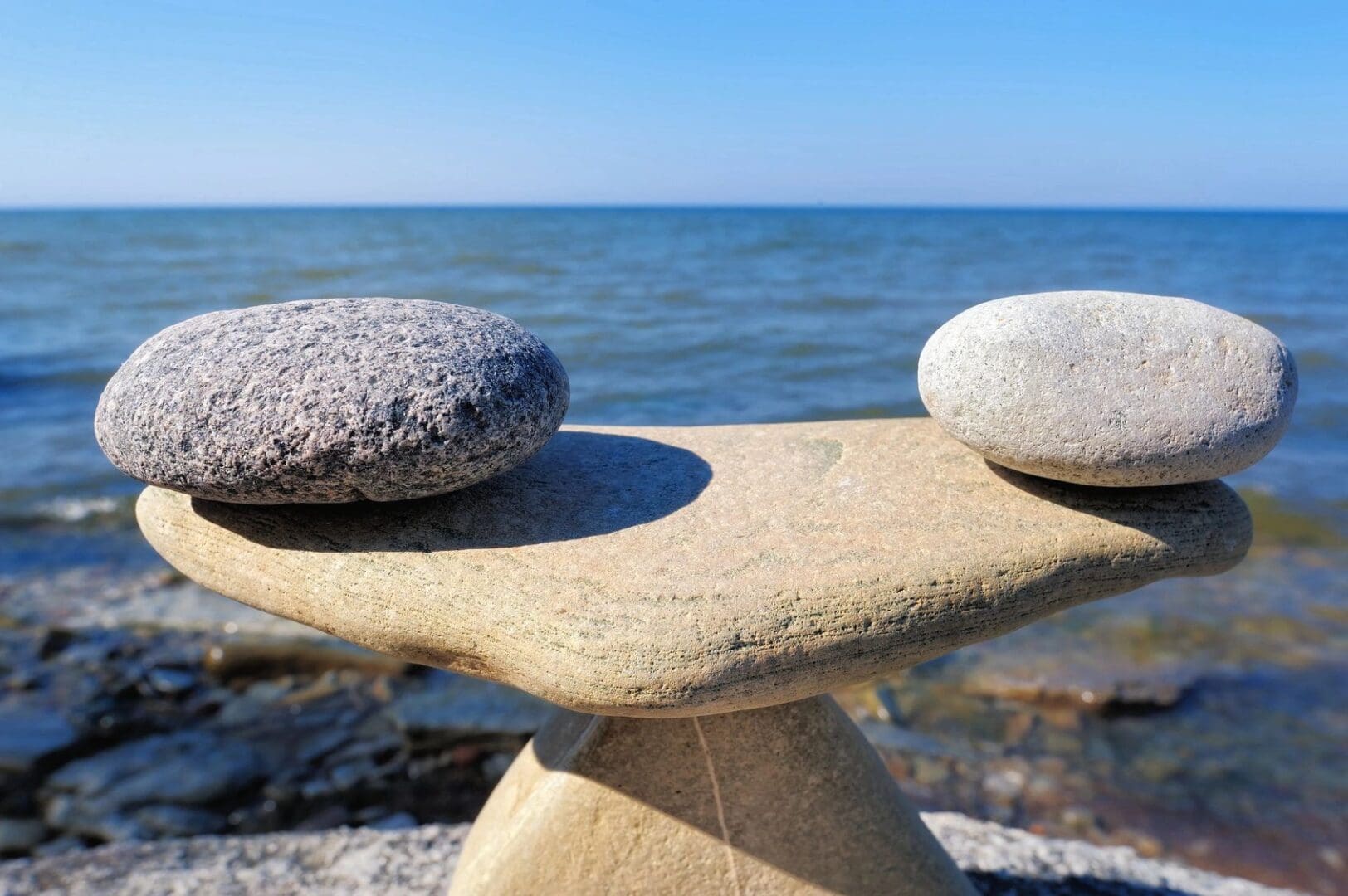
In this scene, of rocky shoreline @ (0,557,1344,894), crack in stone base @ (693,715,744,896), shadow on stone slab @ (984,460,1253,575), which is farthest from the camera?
rocky shoreline @ (0,557,1344,894)

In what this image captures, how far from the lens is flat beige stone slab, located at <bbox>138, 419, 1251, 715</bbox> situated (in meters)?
1.53

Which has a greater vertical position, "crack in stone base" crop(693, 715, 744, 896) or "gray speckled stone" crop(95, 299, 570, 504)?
"gray speckled stone" crop(95, 299, 570, 504)

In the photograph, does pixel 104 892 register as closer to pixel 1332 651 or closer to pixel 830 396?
pixel 1332 651

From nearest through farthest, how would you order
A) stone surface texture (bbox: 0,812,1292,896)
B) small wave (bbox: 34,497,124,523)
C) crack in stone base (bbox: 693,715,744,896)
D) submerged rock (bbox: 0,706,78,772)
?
1. crack in stone base (bbox: 693,715,744,896)
2. stone surface texture (bbox: 0,812,1292,896)
3. submerged rock (bbox: 0,706,78,772)
4. small wave (bbox: 34,497,124,523)

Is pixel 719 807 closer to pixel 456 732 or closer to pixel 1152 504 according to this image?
pixel 1152 504

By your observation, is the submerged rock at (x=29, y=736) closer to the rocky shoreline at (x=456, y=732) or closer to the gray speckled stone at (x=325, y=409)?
the rocky shoreline at (x=456, y=732)

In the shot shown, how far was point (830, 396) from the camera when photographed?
795 cm

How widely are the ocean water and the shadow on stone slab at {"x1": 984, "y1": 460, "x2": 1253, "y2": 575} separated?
447 cm

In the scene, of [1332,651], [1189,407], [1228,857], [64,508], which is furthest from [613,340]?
[1189,407]

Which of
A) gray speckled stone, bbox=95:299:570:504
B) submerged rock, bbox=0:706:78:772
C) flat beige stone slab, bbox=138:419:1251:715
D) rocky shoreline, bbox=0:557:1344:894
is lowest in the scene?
rocky shoreline, bbox=0:557:1344:894

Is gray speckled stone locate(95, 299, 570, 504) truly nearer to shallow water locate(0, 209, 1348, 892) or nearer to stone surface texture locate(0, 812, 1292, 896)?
stone surface texture locate(0, 812, 1292, 896)

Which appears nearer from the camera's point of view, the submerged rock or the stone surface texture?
the stone surface texture

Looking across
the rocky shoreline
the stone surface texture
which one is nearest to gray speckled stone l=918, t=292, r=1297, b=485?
the stone surface texture

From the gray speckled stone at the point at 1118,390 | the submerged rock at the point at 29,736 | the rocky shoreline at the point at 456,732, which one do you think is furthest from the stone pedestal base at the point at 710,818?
the submerged rock at the point at 29,736
